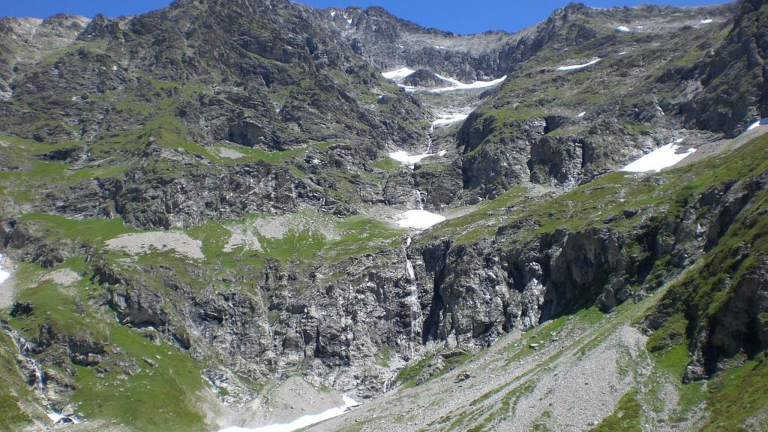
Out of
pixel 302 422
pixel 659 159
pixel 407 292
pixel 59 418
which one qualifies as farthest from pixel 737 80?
pixel 59 418

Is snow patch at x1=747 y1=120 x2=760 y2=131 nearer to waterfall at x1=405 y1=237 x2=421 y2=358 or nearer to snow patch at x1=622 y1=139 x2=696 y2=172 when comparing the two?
snow patch at x1=622 y1=139 x2=696 y2=172

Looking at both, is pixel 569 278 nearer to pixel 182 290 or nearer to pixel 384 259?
pixel 384 259

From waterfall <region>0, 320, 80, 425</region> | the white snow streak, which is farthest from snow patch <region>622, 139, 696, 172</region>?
the white snow streak

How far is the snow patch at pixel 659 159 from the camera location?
559 ft

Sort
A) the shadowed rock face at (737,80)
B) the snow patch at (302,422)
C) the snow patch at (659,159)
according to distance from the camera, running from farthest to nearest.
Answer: the snow patch at (659,159) < the shadowed rock face at (737,80) < the snow patch at (302,422)

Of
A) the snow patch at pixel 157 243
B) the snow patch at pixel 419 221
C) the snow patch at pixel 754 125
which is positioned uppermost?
the snow patch at pixel 754 125

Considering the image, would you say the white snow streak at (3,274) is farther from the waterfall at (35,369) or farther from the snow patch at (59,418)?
the snow patch at (59,418)

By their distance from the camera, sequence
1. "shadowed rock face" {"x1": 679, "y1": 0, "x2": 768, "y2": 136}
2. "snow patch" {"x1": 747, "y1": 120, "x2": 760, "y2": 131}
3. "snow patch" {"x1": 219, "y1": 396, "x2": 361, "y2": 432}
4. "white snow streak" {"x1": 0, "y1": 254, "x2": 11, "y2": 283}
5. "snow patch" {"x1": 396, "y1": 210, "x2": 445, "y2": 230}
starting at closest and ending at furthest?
"snow patch" {"x1": 219, "y1": 396, "x2": 361, "y2": 432}
"white snow streak" {"x1": 0, "y1": 254, "x2": 11, "y2": 283}
"snow patch" {"x1": 747, "y1": 120, "x2": 760, "y2": 131}
"shadowed rock face" {"x1": 679, "y1": 0, "x2": 768, "y2": 136}
"snow patch" {"x1": 396, "y1": 210, "x2": 445, "y2": 230}

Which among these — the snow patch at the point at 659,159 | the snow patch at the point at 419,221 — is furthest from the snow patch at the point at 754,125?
the snow patch at the point at 419,221

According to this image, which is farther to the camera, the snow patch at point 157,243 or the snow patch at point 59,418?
the snow patch at point 157,243

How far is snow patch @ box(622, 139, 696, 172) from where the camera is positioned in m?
170

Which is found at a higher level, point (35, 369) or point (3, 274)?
point (3, 274)

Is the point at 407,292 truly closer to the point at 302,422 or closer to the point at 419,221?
the point at 302,422

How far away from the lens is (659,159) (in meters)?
177
